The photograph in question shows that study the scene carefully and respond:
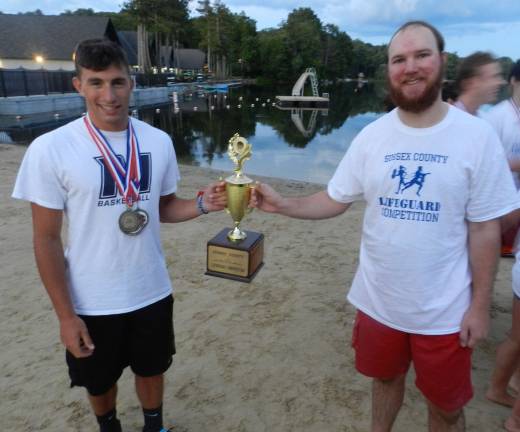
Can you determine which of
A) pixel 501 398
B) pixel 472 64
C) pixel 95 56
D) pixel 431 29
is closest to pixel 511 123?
pixel 472 64

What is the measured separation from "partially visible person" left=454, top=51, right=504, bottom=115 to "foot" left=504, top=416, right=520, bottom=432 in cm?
224

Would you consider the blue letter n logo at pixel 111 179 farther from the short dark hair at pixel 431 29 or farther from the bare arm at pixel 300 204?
the short dark hair at pixel 431 29

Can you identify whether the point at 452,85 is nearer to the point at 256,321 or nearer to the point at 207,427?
the point at 256,321

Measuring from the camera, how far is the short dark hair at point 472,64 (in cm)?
323

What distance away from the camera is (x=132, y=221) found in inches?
80.8

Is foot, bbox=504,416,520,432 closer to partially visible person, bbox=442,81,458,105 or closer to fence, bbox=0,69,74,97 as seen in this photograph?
partially visible person, bbox=442,81,458,105

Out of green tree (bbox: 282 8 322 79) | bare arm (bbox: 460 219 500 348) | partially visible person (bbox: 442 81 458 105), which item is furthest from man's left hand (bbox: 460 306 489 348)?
green tree (bbox: 282 8 322 79)

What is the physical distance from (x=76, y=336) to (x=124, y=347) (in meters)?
0.34

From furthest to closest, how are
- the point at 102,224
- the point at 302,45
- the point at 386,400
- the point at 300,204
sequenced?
the point at 302,45, the point at 300,204, the point at 386,400, the point at 102,224

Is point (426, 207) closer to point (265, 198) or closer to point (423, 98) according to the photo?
point (423, 98)

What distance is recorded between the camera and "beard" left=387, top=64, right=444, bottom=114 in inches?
74.3

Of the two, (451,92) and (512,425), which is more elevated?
(451,92)

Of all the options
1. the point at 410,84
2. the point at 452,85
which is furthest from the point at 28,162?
the point at 452,85

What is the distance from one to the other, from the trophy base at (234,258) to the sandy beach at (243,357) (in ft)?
3.11
